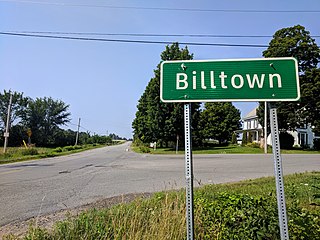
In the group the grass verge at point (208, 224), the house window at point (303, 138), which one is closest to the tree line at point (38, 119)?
the house window at point (303, 138)

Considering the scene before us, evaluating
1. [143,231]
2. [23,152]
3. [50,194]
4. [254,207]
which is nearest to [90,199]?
[50,194]

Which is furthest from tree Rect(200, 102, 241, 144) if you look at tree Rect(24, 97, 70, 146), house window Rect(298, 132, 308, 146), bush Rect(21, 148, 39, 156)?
tree Rect(24, 97, 70, 146)

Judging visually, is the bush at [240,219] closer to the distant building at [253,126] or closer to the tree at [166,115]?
the tree at [166,115]

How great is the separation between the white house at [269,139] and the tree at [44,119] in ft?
176

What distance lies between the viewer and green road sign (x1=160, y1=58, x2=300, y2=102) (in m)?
2.00

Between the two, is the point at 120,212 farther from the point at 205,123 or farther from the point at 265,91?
the point at 205,123

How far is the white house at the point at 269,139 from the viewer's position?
51.2 m

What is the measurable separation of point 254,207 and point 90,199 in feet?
17.5

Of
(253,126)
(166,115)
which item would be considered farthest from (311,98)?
(253,126)

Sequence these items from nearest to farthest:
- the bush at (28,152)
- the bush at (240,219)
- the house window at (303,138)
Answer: the bush at (240,219) < the bush at (28,152) < the house window at (303,138)

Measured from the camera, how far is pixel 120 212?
11.5 ft

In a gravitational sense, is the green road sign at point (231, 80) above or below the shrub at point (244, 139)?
below

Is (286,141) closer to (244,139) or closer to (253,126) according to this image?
(244,139)

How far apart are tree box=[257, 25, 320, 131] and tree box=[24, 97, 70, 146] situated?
6363 centimetres
